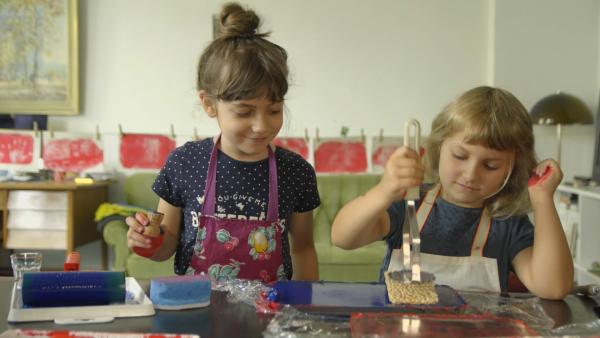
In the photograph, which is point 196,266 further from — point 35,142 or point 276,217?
point 35,142

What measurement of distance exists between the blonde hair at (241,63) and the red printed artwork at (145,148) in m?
2.53

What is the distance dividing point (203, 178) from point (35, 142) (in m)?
2.85

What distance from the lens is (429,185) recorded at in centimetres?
121

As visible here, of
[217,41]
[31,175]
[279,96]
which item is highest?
[217,41]

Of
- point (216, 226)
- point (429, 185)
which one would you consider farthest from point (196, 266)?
point (429, 185)

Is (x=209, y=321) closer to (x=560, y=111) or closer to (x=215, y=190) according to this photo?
(x=215, y=190)

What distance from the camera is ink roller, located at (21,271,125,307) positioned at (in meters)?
0.76

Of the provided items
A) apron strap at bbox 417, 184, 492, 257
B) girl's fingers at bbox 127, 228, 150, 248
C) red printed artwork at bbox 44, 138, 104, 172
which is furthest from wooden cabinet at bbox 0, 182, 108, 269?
apron strap at bbox 417, 184, 492, 257

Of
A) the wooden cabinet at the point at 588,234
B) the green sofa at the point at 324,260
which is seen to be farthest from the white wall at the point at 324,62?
the green sofa at the point at 324,260

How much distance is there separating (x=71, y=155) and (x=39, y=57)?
0.66 meters

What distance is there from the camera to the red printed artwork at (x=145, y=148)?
3.64 metres

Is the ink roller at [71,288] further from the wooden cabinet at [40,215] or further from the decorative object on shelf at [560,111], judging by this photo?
the decorative object on shelf at [560,111]

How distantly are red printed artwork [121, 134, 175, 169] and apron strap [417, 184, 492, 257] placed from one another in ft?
8.90

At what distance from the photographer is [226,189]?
4.01 feet
